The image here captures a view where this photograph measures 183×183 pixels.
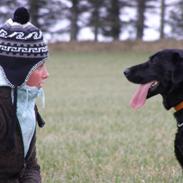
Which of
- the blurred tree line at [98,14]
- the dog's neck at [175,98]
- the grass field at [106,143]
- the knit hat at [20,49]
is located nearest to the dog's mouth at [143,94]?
the dog's neck at [175,98]

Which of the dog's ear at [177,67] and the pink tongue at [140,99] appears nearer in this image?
the dog's ear at [177,67]

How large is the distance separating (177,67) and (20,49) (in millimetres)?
1706

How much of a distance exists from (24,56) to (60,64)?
3625cm

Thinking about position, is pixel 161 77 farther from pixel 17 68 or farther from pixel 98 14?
pixel 98 14

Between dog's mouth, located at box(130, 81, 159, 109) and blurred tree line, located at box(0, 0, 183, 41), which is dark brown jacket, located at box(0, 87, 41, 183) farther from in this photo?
blurred tree line, located at box(0, 0, 183, 41)

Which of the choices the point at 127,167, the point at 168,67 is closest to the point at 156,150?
the point at 127,167

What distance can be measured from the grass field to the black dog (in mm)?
939

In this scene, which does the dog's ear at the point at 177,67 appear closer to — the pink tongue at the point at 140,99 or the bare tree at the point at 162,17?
the pink tongue at the point at 140,99

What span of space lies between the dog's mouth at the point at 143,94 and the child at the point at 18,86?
1111 millimetres

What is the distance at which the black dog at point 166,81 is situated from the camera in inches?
219

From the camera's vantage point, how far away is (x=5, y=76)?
477cm

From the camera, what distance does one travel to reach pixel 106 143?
898cm

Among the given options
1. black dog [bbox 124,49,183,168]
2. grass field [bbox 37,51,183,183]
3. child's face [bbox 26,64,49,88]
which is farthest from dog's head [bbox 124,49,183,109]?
child's face [bbox 26,64,49,88]

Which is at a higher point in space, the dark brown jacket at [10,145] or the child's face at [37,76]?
the child's face at [37,76]
